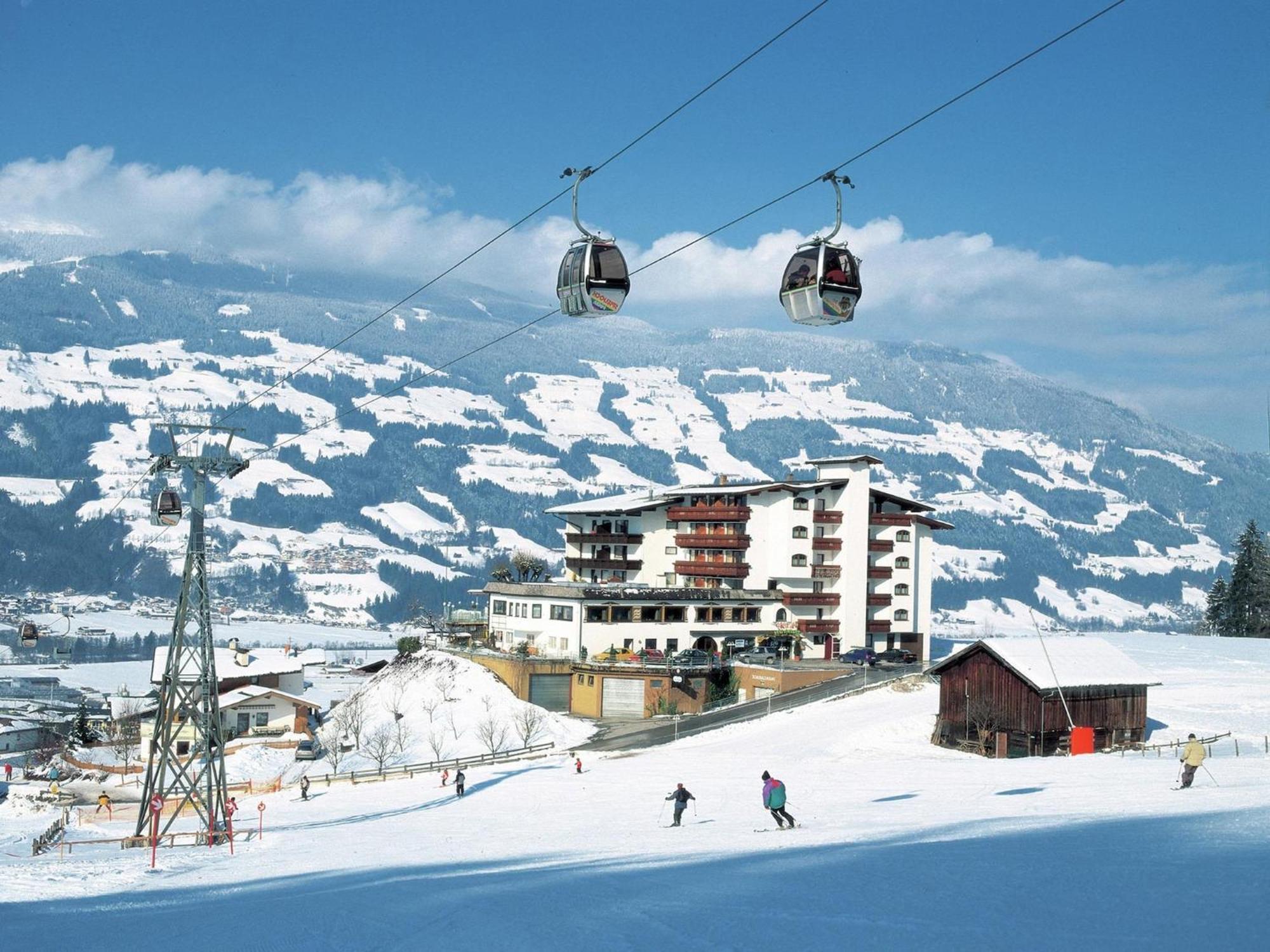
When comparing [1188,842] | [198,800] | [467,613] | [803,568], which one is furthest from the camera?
[467,613]

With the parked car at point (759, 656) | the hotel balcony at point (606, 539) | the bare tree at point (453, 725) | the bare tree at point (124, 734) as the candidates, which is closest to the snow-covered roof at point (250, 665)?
the bare tree at point (124, 734)

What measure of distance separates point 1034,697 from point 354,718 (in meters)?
37.0

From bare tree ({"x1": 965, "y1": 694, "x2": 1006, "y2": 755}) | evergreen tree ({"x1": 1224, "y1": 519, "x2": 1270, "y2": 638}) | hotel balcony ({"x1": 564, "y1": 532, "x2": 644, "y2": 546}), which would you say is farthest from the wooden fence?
evergreen tree ({"x1": 1224, "y1": 519, "x2": 1270, "y2": 638})

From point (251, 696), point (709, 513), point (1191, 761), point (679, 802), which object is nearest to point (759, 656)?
point (709, 513)

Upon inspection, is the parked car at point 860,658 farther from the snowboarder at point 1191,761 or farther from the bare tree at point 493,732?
the snowboarder at point 1191,761

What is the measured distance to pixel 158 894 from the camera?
22672 millimetres

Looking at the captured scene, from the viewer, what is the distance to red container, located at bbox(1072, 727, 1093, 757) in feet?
143

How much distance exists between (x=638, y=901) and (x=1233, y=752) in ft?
94.5

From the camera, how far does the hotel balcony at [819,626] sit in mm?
76312

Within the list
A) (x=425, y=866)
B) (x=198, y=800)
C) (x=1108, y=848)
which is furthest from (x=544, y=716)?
(x=1108, y=848)

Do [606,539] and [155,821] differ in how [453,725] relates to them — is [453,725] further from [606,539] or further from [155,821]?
[155,821]

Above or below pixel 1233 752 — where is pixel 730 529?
above

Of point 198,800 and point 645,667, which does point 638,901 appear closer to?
point 198,800

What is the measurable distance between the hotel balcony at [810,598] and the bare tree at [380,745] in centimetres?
2432
